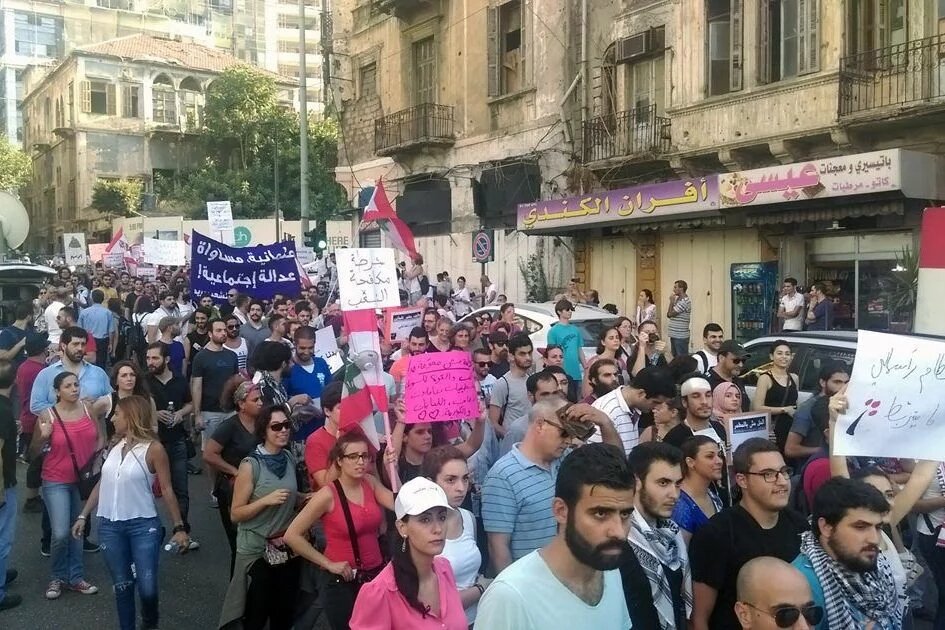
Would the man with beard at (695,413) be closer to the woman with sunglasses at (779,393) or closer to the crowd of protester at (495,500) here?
the crowd of protester at (495,500)

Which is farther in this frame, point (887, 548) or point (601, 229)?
point (601, 229)

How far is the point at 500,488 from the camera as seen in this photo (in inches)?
155

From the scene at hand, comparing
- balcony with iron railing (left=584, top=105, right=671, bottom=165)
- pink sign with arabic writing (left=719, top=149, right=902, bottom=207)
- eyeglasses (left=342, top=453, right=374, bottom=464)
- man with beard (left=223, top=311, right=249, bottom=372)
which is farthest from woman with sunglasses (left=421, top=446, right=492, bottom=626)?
balcony with iron railing (left=584, top=105, right=671, bottom=165)

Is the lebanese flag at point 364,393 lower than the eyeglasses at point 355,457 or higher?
higher

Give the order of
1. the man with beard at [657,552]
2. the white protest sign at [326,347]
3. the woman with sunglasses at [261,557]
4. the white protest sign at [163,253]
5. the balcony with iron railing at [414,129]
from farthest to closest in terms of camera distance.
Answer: the balcony with iron railing at [414,129]
the white protest sign at [163,253]
the white protest sign at [326,347]
the woman with sunglasses at [261,557]
the man with beard at [657,552]

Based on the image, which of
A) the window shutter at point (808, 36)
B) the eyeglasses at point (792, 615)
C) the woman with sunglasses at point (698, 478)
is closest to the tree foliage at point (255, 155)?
the window shutter at point (808, 36)

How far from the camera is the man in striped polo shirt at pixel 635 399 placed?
5.39 meters

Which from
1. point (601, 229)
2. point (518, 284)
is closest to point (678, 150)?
point (601, 229)

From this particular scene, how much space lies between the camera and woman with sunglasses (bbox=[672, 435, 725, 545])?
391cm

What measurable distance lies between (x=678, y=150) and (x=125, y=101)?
46300 mm

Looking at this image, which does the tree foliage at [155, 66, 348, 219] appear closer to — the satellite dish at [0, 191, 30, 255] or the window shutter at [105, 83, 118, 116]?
the window shutter at [105, 83, 118, 116]

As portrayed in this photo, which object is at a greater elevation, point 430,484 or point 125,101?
point 125,101

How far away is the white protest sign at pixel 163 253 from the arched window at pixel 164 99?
123ft

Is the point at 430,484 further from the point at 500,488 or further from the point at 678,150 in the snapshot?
the point at 678,150
